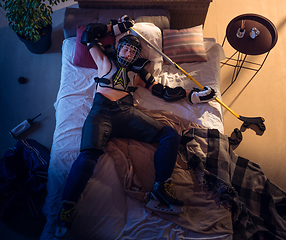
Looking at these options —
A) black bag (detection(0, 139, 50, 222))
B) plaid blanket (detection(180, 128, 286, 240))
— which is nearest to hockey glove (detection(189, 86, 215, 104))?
plaid blanket (detection(180, 128, 286, 240))

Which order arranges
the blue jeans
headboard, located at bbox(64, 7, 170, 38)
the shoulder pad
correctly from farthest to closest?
headboard, located at bbox(64, 7, 170, 38) < the shoulder pad < the blue jeans

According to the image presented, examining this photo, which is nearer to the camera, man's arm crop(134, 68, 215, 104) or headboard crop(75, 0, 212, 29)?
man's arm crop(134, 68, 215, 104)

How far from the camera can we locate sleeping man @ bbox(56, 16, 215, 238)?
5.18ft

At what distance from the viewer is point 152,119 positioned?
1935 mm

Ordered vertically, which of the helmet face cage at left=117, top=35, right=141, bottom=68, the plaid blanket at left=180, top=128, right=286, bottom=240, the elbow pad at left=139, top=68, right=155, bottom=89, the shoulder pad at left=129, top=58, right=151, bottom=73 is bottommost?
the plaid blanket at left=180, top=128, right=286, bottom=240

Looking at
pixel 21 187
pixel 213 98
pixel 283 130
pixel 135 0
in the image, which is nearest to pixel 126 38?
pixel 135 0

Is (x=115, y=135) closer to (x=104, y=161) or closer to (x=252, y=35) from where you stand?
(x=104, y=161)

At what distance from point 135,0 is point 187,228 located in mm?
2389

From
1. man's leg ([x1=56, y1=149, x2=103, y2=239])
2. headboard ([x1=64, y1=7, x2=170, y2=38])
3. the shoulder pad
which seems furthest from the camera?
headboard ([x1=64, y1=7, x2=170, y2=38])

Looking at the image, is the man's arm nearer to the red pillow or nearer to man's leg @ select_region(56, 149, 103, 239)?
the red pillow

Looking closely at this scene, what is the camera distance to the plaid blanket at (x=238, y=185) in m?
1.63

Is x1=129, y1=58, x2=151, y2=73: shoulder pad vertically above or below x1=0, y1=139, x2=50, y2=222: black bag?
above

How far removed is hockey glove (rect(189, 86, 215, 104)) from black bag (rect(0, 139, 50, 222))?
1504 mm

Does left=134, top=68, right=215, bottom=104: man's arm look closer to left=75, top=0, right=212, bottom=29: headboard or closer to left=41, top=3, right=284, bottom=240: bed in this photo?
left=41, top=3, right=284, bottom=240: bed
